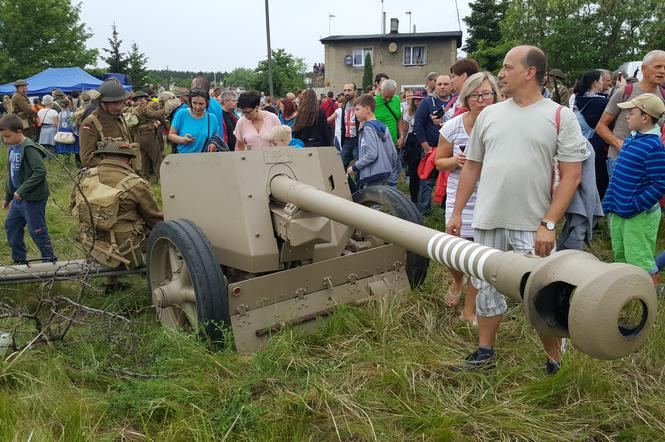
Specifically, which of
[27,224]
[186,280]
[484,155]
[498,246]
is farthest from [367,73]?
[498,246]

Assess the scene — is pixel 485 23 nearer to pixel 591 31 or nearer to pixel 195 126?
pixel 591 31

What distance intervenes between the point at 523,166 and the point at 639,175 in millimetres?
1756

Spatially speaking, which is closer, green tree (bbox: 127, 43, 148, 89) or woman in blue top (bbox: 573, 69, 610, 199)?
woman in blue top (bbox: 573, 69, 610, 199)

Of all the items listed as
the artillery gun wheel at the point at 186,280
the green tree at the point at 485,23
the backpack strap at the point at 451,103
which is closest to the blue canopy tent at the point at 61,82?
the backpack strap at the point at 451,103

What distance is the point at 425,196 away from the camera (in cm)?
716

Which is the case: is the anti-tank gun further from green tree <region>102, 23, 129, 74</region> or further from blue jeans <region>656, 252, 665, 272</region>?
green tree <region>102, 23, 129, 74</region>

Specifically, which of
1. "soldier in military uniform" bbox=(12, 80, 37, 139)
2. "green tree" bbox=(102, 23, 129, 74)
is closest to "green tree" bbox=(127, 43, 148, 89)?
"green tree" bbox=(102, 23, 129, 74)

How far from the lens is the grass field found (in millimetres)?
2697

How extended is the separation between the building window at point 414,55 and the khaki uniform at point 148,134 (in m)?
36.9

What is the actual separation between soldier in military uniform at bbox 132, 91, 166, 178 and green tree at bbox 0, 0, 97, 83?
1362 inches

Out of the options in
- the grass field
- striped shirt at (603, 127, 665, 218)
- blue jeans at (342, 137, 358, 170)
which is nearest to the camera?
the grass field

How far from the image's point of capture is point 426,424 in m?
2.71

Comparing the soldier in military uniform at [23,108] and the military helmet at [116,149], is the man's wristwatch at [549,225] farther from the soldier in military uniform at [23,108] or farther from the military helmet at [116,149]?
the soldier in military uniform at [23,108]

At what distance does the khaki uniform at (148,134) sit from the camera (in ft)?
31.1
